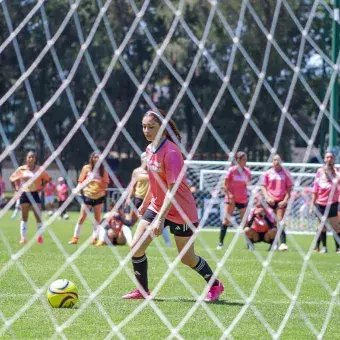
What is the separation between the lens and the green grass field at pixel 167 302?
7734 mm

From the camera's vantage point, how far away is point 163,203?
29.0ft

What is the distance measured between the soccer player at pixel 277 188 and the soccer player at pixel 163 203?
8.04 meters

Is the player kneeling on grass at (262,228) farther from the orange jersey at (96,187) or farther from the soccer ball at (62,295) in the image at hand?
the soccer ball at (62,295)

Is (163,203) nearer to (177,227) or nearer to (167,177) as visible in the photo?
(167,177)

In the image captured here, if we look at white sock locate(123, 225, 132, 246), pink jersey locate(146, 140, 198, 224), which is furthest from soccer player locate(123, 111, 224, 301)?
white sock locate(123, 225, 132, 246)

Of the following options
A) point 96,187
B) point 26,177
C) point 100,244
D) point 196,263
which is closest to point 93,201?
point 96,187

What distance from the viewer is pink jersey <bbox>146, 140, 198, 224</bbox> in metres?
8.85

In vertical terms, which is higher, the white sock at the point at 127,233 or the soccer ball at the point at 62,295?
the soccer ball at the point at 62,295

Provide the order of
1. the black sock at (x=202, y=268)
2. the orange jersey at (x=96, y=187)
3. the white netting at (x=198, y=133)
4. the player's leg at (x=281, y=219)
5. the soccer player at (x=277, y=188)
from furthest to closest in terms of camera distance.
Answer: the orange jersey at (x=96, y=187), the player's leg at (x=281, y=219), the soccer player at (x=277, y=188), the black sock at (x=202, y=268), the white netting at (x=198, y=133)

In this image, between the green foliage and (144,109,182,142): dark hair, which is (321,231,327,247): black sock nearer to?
(144,109,182,142): dark hair

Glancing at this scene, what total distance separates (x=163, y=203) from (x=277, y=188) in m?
9.04

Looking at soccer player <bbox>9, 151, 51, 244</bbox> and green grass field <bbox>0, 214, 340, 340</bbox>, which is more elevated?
green grass field <bbox>0, 214, 340, 340</bbox>

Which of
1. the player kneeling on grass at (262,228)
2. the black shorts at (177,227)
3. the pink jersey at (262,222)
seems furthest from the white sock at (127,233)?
the black shorts at (177,227)

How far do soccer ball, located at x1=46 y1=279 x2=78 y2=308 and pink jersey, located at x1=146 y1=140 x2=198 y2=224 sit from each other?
3.68 feet
